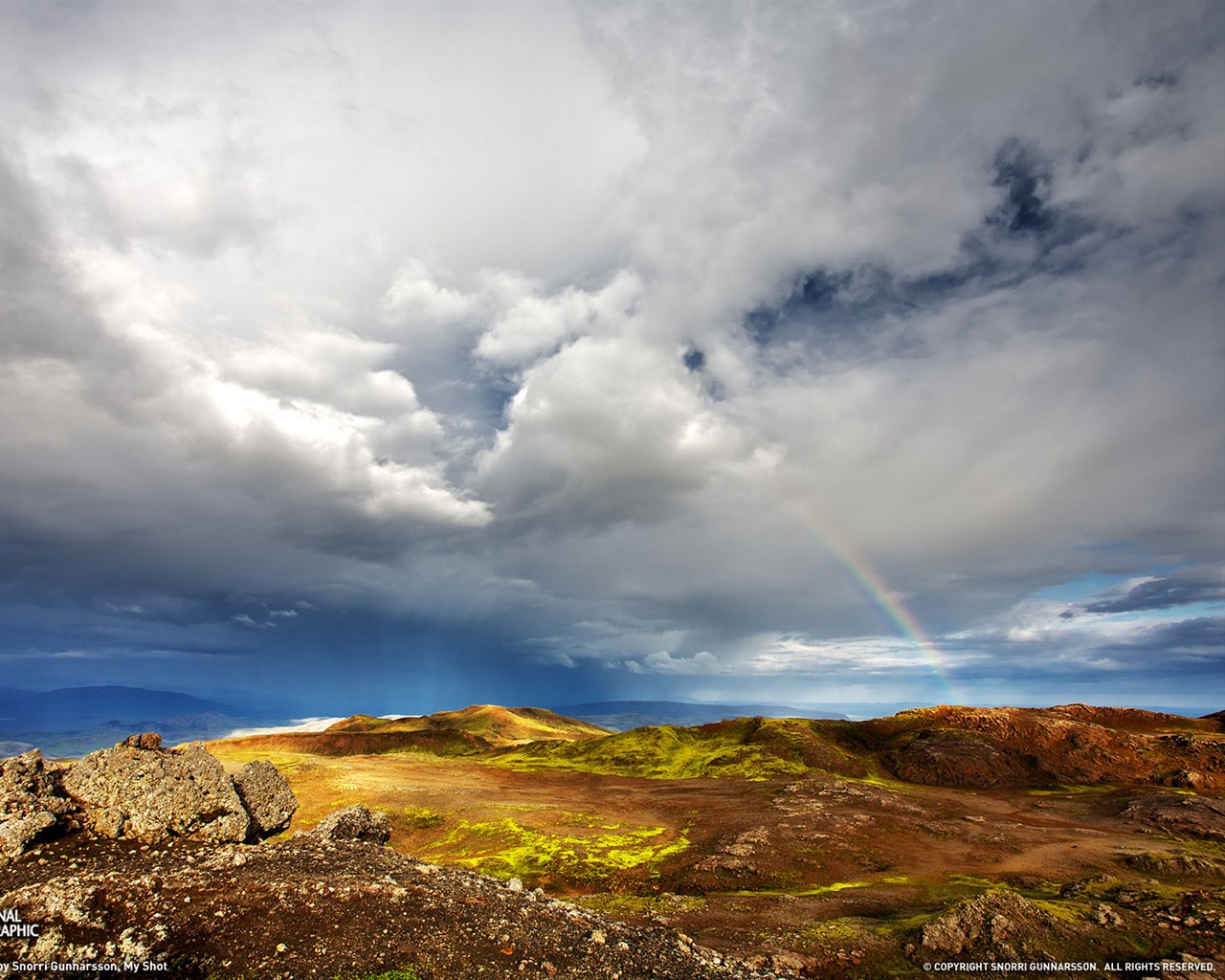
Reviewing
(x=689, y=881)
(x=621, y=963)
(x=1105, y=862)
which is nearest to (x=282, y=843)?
(x=621, y=963)

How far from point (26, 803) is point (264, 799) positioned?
8.21 meters

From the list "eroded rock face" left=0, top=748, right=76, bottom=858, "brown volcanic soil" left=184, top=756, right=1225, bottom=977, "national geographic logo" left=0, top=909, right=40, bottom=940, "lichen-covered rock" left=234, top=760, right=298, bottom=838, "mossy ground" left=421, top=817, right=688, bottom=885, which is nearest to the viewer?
"national geographic logo" left=0, top=909, right=40, bottom=940

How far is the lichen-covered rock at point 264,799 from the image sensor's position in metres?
23.5

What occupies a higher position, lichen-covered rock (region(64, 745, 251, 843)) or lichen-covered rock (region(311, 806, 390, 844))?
lichen-covered rock (region(64, 745, 251, 843))

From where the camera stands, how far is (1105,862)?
42375 mm

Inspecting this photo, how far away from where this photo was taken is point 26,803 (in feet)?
57.1

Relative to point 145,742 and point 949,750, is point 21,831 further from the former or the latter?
point 949,750

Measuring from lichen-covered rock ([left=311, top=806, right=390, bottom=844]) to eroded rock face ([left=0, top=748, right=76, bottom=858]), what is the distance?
961 centimetres

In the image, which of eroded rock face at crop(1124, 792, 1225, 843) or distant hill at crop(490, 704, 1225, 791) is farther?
distant hill at crop(490, 704, 1225, 791)

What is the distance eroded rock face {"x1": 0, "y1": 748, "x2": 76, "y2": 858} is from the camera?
16391 millimetres

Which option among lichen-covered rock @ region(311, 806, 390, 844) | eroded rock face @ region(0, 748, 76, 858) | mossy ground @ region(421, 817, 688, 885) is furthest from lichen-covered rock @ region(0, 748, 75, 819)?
mossy ground @ region(421, 817, 688, 885)

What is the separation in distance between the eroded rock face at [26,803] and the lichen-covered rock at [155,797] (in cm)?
67

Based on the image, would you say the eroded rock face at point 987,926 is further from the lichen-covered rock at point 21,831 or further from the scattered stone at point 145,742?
the scattered stone at point 145,742

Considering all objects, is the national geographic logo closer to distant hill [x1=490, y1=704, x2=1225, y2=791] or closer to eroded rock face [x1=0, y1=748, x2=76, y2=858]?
eroded rock face [x1=0, y1=748, x2=76, y2=858]
